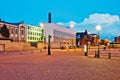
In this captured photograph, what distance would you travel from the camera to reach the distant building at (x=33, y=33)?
13975 cm

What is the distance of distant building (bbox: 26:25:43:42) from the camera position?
13975 centimetres

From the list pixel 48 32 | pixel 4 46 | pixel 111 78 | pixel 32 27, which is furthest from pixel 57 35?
pixel 111 78

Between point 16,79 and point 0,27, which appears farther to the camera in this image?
point 0,27

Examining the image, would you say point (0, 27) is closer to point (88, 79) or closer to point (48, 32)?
point (48, 32)

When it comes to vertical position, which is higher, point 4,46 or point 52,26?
point 52,26

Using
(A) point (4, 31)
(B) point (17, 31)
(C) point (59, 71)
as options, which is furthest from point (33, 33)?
(C) point (59, 71)

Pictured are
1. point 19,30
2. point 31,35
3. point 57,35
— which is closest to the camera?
point 19,30

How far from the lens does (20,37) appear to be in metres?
132

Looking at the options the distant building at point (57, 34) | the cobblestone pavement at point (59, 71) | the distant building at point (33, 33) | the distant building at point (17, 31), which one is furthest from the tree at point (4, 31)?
the cobblestone pavement at point (59, 71)

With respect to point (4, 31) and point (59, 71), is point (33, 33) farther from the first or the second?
point (59, 71)

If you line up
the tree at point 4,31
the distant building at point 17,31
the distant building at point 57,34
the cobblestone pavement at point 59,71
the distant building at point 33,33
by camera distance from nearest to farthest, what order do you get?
the cobblestone pavement at point 59,71 → the tree at point 4,31 → the distant building at point 17,31 → the distant building at point 33,33 → the distant building at point 57,34

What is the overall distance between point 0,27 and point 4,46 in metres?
25.7

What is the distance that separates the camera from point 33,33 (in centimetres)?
14588

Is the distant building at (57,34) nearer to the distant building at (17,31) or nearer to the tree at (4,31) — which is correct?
the distant building at (17,31)
